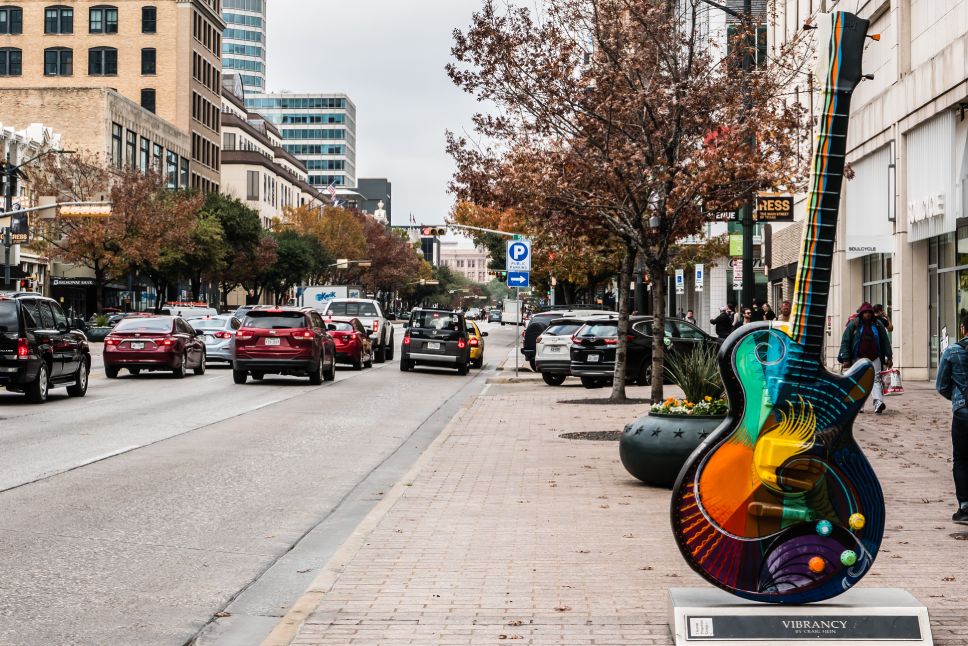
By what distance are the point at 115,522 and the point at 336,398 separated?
15.3 m

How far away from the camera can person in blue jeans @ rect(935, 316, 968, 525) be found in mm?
9570

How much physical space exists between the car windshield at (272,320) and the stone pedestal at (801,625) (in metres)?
24.5

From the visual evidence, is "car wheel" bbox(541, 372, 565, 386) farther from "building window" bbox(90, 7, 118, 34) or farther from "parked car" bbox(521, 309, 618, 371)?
"building window" bbox(90, 7, 118, 34)

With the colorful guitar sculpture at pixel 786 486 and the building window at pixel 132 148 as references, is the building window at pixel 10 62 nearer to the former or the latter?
the building window at pixel 132 148

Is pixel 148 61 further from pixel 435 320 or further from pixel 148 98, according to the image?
pixel 435 320

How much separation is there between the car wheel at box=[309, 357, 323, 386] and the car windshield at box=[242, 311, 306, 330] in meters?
1.00

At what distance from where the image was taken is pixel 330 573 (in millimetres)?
7895

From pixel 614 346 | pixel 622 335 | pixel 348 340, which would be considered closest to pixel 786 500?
pixel 622 335

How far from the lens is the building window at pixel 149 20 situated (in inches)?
3839

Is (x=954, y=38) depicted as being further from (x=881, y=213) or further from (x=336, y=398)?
(x=336, y=398)

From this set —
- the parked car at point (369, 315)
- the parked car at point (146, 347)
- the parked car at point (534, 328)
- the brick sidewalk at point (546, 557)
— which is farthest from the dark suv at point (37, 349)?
the parked car at point (369, 315)

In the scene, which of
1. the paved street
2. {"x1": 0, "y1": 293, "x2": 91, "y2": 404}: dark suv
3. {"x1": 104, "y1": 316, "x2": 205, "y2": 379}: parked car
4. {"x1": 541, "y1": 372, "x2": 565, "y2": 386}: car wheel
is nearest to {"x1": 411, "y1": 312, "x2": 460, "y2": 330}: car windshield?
{"x1": 541, "y1": 372, "x2": 565, "y2": 386}: car wheel

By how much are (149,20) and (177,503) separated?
9232cm

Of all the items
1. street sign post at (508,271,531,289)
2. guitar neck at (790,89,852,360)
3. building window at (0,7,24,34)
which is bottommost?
guitar neck at (790,89,852,360)
